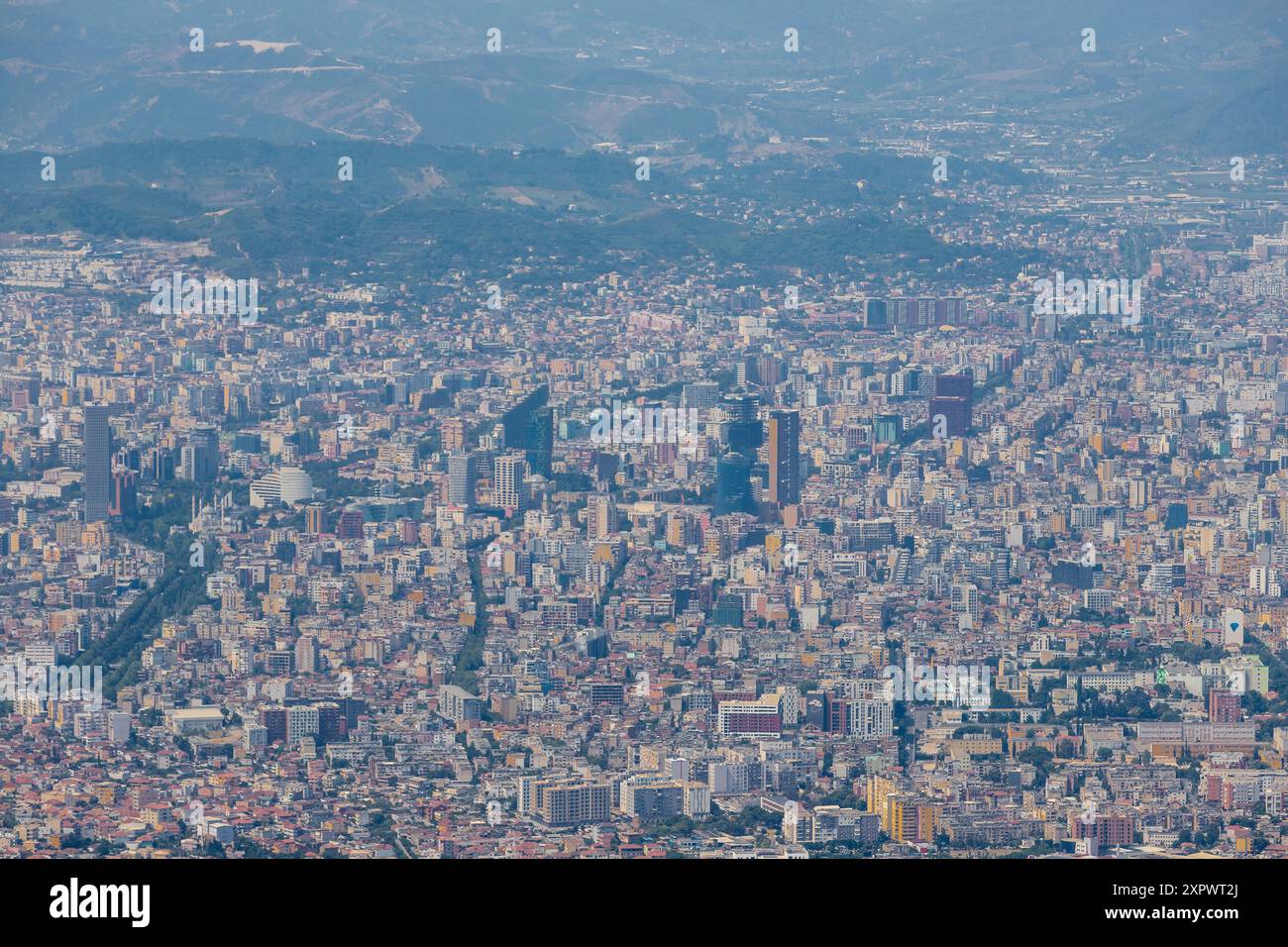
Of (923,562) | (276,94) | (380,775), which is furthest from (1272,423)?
(276,94)

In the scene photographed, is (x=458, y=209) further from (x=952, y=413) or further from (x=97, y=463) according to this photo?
(x=97, y=463)

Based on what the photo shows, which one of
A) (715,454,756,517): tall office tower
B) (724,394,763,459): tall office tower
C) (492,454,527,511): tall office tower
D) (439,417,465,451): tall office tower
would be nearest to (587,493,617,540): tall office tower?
(492,454,527,511): tall office tower

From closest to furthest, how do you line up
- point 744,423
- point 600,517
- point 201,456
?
point 600,517
point 201,456
point 744,423

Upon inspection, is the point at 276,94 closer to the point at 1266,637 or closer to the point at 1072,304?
the point at 1072,304

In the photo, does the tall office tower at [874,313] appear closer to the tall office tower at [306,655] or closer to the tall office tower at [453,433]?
the tall office tower at [453,433]

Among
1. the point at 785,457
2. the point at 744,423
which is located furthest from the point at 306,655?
the point at 744,423
